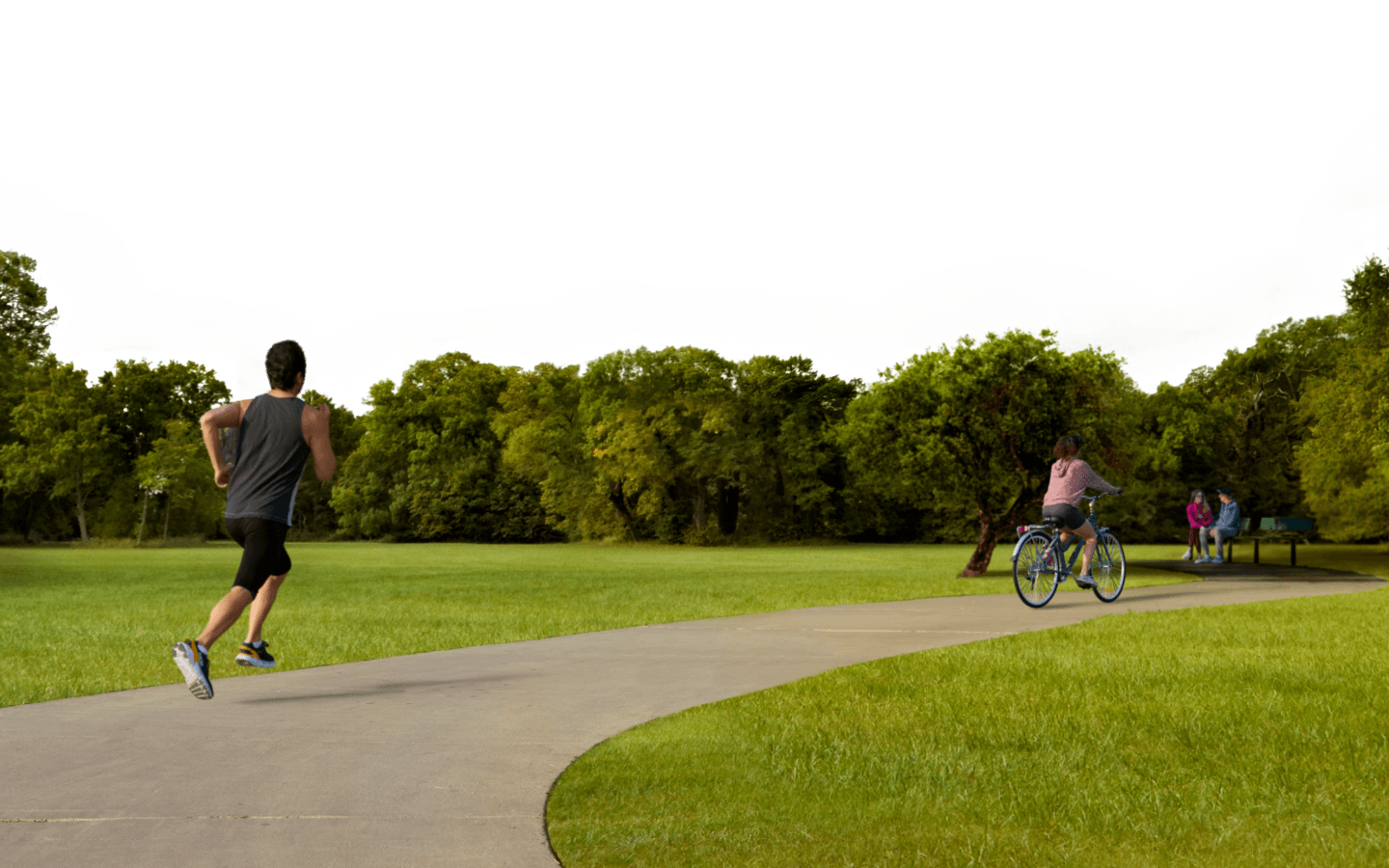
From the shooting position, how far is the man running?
265 inches

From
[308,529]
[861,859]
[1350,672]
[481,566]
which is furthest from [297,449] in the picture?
[308,529]

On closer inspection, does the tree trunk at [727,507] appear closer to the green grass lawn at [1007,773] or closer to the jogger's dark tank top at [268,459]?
the green grass lawn at [1007,773]

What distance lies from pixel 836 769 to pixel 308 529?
261ft

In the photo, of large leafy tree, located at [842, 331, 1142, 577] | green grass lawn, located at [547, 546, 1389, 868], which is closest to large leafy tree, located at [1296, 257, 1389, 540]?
large leafy tree, located at [842, 331, 1142, 577]

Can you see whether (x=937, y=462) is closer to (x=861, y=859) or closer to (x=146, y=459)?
(x=861, y=859)

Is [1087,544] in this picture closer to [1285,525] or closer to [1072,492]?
[1072,492]

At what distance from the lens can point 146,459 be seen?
5975cm

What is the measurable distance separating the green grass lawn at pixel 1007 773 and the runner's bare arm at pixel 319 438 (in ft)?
8.25

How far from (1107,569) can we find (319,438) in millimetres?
10814

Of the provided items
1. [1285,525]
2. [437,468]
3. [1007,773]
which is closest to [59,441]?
[437,468]

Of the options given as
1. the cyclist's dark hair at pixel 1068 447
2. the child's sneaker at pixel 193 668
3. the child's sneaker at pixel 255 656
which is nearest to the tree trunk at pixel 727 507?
the cyclist's dark hair at pixel 1068 447

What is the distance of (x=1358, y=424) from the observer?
90.9ft

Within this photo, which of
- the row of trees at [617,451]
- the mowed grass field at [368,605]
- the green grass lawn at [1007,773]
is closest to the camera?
the green grass lawn at [1007,773]

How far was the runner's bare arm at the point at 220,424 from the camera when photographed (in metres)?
Result: 6.66
